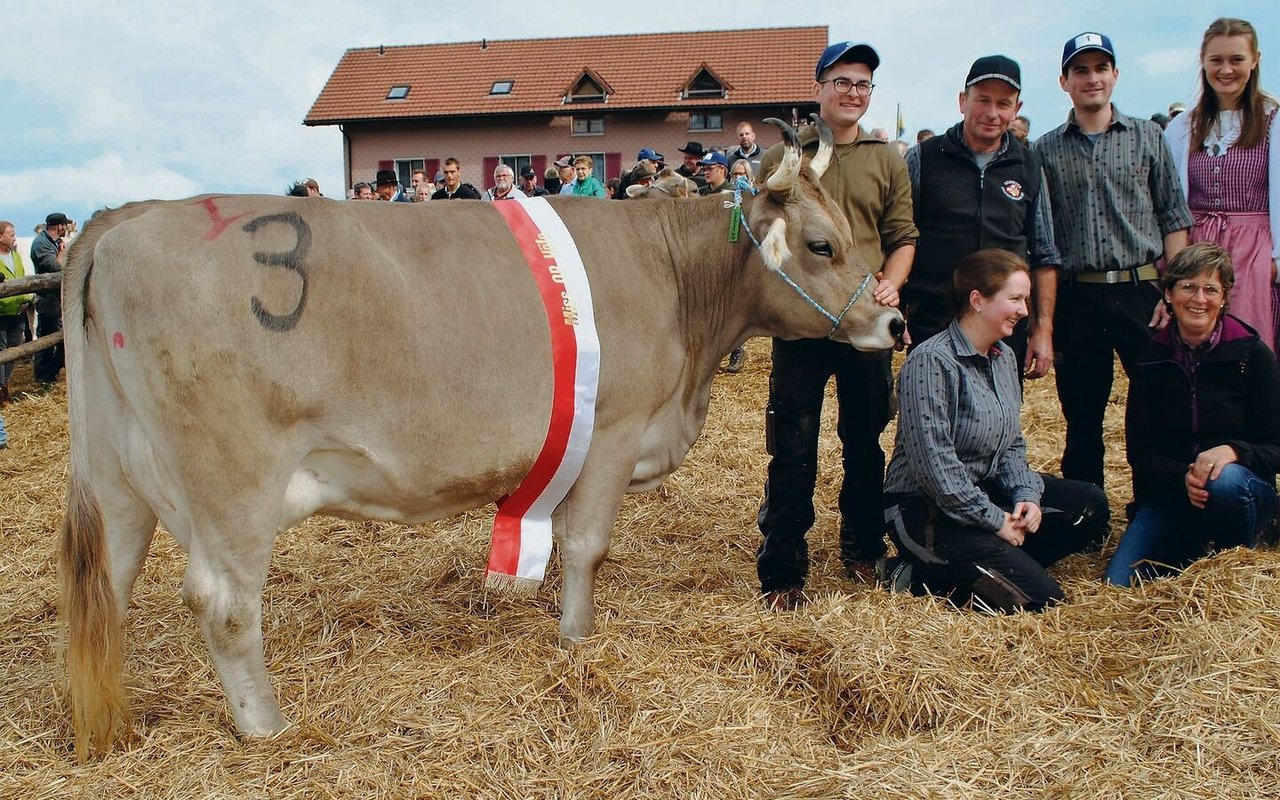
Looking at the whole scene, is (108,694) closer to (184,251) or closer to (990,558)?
(184,251)

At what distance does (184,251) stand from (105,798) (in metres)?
1.71

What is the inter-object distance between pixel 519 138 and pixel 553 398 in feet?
110

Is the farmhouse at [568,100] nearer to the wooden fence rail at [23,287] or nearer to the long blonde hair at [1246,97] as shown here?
the wooden fence rail at [23,287]

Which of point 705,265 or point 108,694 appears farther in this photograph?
point 705,265

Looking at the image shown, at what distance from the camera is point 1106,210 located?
5129 mm

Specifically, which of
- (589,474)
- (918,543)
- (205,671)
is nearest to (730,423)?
(918,543)

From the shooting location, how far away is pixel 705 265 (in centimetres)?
436

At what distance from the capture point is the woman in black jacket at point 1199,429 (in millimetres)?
4594

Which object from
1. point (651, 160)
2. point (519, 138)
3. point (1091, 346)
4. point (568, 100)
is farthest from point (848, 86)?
point (519, 138)

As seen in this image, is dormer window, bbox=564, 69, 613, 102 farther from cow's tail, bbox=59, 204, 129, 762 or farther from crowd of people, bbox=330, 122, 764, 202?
cow's tail, bbox=59, 204, 129, 762

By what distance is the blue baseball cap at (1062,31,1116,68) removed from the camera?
4961 mm

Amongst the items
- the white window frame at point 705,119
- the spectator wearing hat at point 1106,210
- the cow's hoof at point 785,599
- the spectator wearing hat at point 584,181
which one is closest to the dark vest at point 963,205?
the spectator wearing hat at point 1106,210

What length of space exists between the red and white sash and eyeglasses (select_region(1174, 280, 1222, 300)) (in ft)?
9.02

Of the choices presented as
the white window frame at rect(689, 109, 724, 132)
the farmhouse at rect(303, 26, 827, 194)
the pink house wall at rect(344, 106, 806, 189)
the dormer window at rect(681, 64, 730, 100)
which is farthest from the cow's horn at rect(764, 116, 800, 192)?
the dormer window at rect(681, 64, 730, 100)
